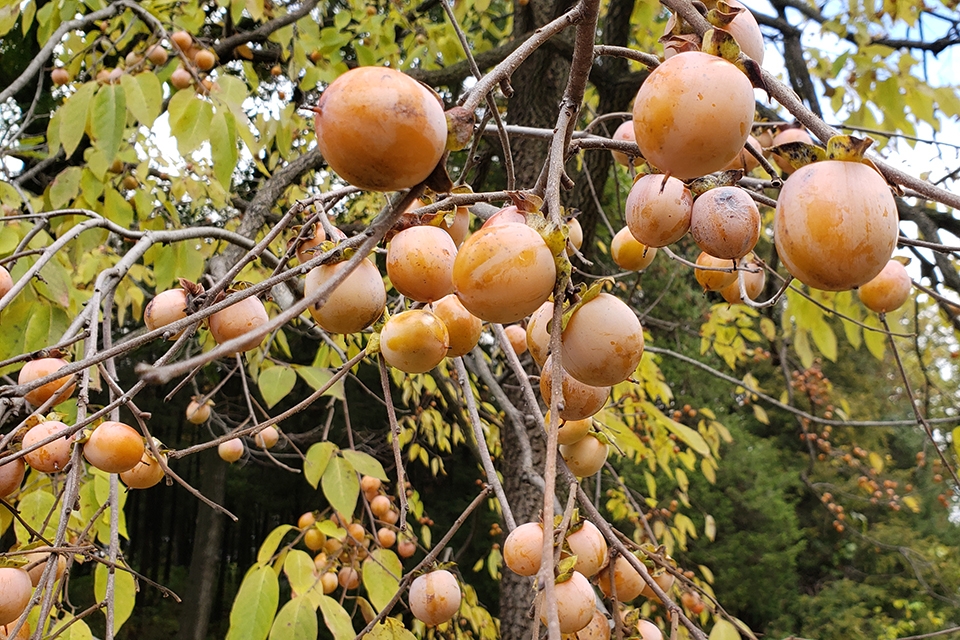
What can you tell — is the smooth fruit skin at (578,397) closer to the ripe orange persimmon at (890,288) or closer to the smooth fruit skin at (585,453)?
the smooth fruit skin at (585,453)

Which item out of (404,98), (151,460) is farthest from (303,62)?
(404,98)

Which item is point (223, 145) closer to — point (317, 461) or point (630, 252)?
point (317, 461)

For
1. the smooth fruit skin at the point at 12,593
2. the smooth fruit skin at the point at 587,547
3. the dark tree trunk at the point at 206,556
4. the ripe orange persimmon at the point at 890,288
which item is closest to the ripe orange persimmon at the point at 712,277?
the ripe orange persimmon at the point at 890,288

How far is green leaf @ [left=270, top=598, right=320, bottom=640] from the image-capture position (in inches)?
46.8

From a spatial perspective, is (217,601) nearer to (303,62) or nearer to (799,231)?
(303,62)

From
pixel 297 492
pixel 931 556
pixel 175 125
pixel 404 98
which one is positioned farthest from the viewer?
pixel 297 492

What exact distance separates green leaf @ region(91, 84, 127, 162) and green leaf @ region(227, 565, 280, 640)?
934 mm

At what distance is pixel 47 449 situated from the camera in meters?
0.75

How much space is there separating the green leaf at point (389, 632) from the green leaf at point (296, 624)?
0.33m

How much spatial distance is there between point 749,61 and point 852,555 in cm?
995

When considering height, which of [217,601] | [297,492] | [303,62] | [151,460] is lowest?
[217,601]

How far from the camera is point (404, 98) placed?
34 cm

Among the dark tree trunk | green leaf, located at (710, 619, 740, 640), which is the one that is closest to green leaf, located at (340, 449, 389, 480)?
green leaf, located at (710, 619, 740, 640)

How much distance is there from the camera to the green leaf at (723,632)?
0.99 m
